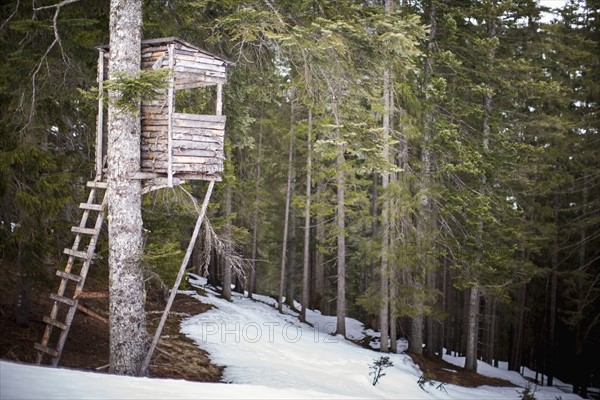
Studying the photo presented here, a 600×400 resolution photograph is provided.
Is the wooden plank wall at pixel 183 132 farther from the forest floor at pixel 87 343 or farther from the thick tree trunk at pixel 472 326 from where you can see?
the thick tree trunk at pixel 472 326

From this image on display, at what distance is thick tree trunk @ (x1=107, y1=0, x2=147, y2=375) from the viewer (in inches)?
325

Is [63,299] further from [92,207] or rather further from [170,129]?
[170,129]

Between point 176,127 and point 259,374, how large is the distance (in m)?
5.46

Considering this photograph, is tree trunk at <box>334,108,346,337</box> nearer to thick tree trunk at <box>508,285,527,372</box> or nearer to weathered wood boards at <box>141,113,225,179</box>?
weathered wood boards at <box>141,113,225,179</box>

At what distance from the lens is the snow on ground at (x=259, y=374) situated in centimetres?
509

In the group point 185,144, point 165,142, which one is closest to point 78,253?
point 165,142

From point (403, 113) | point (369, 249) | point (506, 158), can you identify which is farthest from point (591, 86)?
point (369, 249)

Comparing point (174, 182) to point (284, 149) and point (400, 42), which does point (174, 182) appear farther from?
point (284, 149)

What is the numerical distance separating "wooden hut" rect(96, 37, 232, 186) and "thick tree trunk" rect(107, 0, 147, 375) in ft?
1.29

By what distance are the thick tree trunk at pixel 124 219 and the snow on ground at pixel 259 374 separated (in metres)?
1.85

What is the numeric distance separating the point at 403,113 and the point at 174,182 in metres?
9.56

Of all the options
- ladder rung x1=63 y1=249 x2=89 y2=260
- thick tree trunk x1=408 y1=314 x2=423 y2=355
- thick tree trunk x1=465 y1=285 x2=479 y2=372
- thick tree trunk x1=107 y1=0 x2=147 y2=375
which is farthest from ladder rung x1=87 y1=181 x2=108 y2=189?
thick tree trunk x1=465 y1=285 x2=479 y2=372

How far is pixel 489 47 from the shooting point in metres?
16.8

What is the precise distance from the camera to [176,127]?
351 inches
